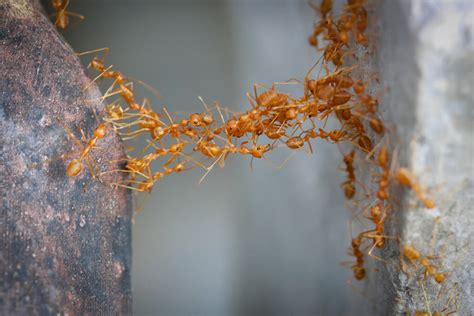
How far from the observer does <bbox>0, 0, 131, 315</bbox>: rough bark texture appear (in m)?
0.96

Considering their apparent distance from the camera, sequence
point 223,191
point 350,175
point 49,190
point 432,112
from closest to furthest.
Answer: point 432,112 < point 49,190 < point 350,175 < point 223,191

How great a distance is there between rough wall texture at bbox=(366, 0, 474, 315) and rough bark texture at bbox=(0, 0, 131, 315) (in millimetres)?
560

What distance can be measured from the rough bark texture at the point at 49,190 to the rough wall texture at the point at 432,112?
0.56 meters

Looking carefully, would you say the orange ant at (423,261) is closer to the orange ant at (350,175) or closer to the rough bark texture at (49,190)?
the orange ant at (350,175)

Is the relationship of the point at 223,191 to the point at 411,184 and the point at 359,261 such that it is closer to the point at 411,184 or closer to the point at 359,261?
the point at 359,261

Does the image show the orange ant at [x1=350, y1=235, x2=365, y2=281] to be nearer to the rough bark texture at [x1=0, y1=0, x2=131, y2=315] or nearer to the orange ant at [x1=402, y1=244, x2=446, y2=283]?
the orange ant at [x1=402, y1=244, x2=446, y2=283]

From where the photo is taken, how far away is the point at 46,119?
3.42ft

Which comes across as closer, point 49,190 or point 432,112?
point 432,112

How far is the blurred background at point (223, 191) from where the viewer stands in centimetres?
195

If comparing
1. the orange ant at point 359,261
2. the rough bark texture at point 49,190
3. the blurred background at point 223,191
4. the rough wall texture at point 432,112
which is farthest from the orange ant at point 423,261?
the blurred background at point 223,191

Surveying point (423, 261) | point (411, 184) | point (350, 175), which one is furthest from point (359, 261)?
point (411, 184)

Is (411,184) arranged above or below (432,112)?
below

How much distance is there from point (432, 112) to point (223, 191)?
1199 mm

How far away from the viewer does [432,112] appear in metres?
0.91
